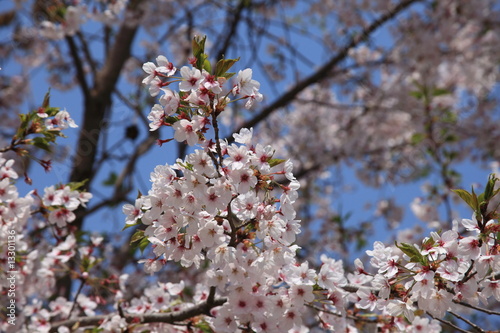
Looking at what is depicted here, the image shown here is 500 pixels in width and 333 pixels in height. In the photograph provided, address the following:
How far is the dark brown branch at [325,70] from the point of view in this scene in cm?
550

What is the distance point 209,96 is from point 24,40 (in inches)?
198

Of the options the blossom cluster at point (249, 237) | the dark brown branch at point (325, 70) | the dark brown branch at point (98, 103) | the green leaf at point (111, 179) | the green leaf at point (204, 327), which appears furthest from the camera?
the green leaf at point (111, 179)

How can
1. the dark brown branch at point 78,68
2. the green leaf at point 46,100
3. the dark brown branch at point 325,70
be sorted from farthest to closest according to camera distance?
the dark brown branch at point 325,70 < the dark brown branch at point 78,68 < the green leaf at point 46,100

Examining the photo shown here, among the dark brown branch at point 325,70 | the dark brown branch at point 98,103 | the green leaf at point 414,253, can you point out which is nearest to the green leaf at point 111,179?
the dark brown branch at point 98,103

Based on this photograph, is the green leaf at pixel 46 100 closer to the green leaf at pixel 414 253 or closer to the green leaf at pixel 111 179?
the green leaf at pixel 414 253

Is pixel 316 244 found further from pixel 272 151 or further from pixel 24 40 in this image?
pixel 272 151

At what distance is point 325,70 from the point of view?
5.73 meters

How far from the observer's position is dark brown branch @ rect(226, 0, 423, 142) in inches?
217

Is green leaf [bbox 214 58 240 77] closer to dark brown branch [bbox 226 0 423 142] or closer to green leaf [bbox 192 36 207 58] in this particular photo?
green leaf [bbox 192 36 207 58]

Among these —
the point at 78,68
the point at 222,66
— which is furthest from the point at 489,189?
the point at 78,68

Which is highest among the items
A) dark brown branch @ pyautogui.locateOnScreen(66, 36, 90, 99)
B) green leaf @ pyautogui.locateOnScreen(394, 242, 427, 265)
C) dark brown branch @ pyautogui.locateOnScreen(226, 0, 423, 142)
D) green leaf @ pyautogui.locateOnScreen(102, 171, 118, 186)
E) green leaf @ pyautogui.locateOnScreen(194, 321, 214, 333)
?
dark brown branch @ pyautogui.locateOnScreen(226, 0, 423, 142)

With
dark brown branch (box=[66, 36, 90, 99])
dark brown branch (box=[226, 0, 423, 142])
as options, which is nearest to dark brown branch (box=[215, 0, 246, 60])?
dark brown branch (box=[226, 0, 423, 142])

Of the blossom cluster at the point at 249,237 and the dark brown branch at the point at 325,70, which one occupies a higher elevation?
the dark brown branch at the point at 325,70

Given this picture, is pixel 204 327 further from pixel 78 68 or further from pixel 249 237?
pixel 78 68
